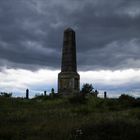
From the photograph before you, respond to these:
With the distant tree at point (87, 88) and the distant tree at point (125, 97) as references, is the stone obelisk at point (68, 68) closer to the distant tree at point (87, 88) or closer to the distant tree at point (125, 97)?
A: the distant tree at point (87, 88)

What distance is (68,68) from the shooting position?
3928 centimetres

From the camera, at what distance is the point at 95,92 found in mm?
38500

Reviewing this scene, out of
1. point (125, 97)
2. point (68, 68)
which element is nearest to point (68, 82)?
point (68, 68)

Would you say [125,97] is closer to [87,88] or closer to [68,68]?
[87,88]

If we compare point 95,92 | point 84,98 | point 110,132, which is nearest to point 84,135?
point 110,132

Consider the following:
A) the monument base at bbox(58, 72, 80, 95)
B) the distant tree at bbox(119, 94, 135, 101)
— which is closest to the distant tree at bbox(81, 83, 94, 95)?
the monument base at bbox(58, 72, 80, 95)

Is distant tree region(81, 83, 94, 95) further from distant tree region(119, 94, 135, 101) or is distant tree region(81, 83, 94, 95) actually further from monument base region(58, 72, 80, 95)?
distant tree region(119, 94, 135, 101)

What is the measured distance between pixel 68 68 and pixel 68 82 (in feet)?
5.57

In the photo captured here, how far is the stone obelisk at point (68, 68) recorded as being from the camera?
3922 centimetres

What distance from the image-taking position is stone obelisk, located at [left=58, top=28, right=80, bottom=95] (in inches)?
1544

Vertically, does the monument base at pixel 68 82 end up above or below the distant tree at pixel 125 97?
above

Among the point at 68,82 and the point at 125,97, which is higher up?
the point at 68,82

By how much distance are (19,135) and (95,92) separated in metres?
26.0

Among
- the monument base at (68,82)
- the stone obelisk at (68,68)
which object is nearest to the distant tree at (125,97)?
the monument base at (68,82)
